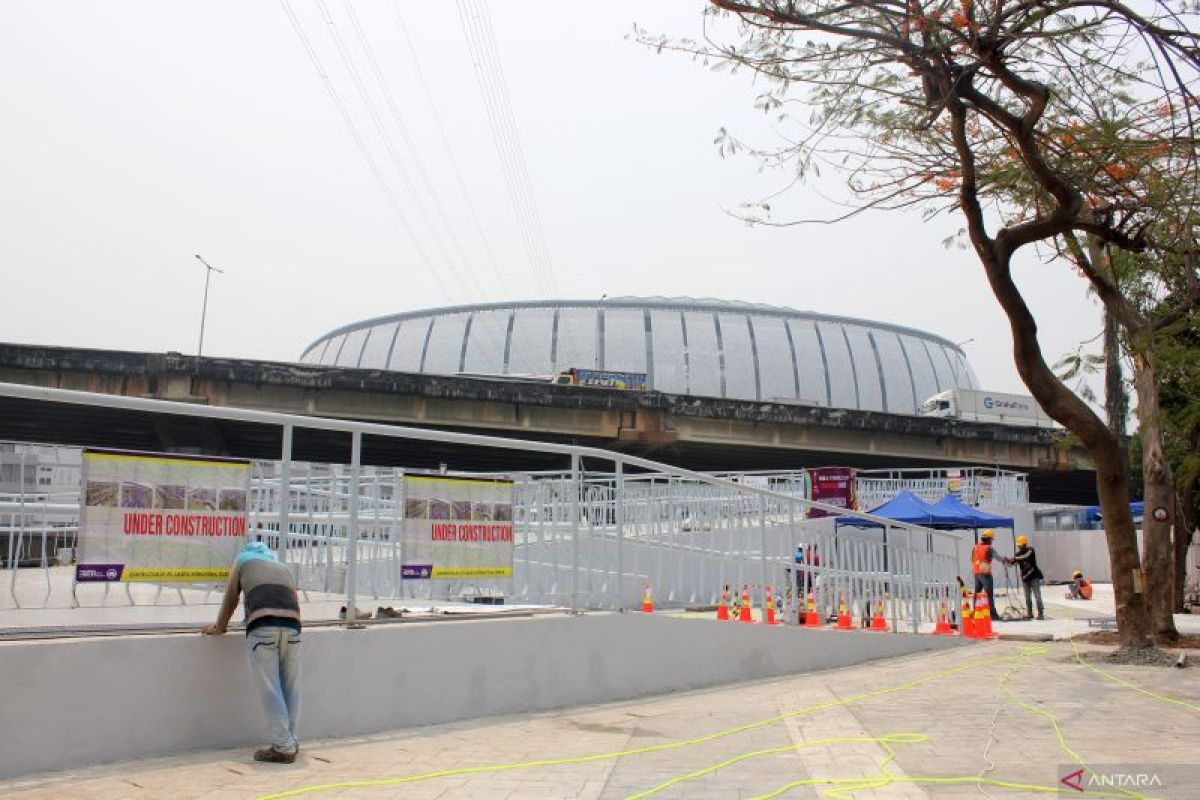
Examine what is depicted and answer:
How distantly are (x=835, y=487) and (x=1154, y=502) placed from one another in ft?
39.2

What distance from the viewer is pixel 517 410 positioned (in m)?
36.9

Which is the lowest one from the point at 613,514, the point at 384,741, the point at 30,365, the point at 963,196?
the point at 384,741

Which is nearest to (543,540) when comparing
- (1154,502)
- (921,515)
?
(1154,502)

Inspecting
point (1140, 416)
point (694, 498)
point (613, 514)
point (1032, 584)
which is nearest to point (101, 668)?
point (613, 514)

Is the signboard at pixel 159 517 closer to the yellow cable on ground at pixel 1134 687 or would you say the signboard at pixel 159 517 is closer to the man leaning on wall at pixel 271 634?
the man leaning on wall at pixel 271 634

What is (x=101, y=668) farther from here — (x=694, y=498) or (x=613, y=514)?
(x=694, y=498)

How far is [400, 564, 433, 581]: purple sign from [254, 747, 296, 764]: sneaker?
5.99 ft

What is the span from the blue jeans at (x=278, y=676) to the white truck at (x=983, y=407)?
49853mm

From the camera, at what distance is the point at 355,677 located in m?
6.78

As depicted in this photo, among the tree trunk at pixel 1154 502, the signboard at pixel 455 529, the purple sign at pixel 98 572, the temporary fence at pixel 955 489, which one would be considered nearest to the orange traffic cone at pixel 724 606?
the signboard at pixel 455 529

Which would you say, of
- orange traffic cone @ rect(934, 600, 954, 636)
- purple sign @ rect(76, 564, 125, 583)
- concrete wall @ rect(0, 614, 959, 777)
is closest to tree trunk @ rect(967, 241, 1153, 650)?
orange traffic cone @ rect(934, 600, 954, 636)

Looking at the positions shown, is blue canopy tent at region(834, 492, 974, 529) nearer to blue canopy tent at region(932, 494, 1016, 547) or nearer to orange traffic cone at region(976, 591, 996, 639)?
blue canopy tent at region(932, 494, 1016, 547)

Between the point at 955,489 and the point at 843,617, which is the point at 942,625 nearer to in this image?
the point at 843,617

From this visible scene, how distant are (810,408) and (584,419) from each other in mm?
9616
